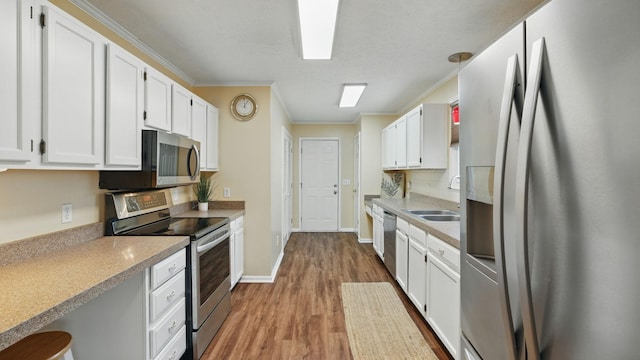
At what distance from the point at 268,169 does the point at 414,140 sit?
1.84m

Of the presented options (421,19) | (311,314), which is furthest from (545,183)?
(311,314)

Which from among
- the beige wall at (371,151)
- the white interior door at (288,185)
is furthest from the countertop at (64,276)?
the beige wall at (371,151)

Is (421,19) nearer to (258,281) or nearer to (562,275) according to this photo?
(562,275)

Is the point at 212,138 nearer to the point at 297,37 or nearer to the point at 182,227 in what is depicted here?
the point at 182,227

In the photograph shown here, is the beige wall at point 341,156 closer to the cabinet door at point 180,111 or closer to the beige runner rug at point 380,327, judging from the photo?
→ the beige runner rug at point 380,327

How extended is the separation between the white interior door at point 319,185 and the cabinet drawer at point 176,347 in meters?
4.56

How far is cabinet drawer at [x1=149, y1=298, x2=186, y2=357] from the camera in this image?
1620 mm

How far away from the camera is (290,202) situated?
6.28 meters

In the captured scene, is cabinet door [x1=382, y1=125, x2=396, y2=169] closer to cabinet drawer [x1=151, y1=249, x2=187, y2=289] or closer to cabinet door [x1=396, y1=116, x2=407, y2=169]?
cabinet door [x1=396, y1=116, x2=407, y2=169]

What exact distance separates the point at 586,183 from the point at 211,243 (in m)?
2.29

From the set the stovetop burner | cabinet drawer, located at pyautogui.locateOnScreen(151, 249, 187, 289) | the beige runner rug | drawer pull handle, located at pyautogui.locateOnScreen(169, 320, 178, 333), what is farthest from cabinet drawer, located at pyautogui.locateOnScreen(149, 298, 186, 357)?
the beige runner rug

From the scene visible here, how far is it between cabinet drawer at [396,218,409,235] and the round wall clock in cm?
212

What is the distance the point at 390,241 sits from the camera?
11.8ft

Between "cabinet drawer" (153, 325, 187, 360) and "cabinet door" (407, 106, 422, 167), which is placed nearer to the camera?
"cabinet drawer" (153, 325, 187, 360)
